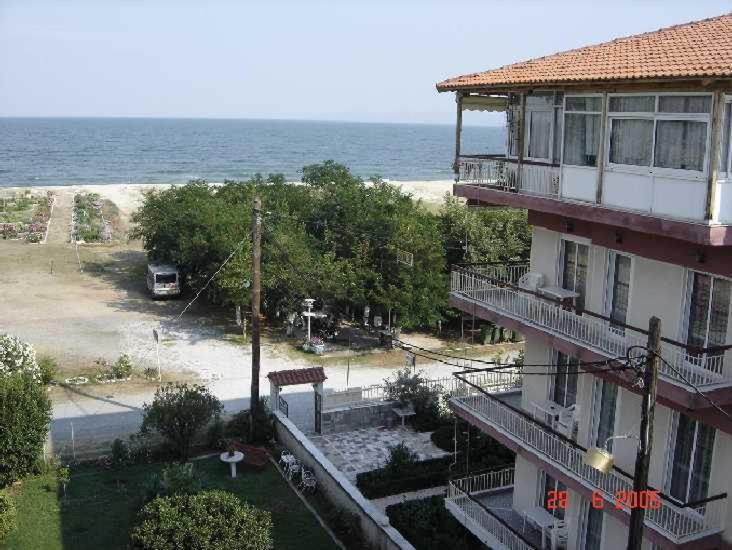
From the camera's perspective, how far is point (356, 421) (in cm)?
2561

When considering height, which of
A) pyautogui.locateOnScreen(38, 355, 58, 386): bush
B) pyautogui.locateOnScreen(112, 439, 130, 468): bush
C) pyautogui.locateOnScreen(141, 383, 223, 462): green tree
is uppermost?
pyautogui.locateOnScreen(141, 383, 223, 462): green tree

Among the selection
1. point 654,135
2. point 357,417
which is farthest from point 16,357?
point 654,135

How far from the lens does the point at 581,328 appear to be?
536 inches

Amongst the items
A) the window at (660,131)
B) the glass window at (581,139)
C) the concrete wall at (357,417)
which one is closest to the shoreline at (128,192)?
the concrete wall at (357,417)

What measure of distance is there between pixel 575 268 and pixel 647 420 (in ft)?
19.1

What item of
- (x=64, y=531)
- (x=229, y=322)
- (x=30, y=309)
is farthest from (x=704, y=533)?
(x=30, y=309)

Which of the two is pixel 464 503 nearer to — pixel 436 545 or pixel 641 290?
pixel 436 545

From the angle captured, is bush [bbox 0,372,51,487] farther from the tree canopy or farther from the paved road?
the tree canopy

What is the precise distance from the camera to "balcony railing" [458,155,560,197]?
14273 millimetres

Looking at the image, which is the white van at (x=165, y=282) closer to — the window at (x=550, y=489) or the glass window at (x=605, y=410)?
the window at (x=550, y=489)

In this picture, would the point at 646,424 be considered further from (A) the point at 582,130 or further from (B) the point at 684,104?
(A) the point at 582,130

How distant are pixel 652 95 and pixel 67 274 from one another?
4096cm

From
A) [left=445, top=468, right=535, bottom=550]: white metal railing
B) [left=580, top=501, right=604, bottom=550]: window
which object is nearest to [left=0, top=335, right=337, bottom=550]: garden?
[left=445, top=468, right=535, bottom=550]: white metal railing

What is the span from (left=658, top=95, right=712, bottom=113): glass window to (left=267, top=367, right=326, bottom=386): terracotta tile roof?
1532 centimetres
